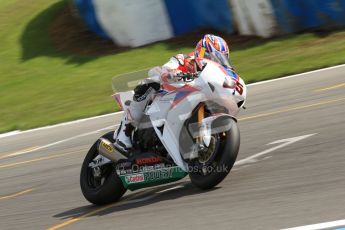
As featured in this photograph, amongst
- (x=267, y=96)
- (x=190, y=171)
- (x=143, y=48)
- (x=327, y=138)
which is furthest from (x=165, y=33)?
(x=190, y=171)

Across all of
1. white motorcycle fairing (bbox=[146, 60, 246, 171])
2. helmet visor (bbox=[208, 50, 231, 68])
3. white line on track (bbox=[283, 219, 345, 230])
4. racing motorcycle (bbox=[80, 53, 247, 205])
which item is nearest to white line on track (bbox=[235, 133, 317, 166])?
racing motorcycle (bbox=[80, 53, 247, 205])

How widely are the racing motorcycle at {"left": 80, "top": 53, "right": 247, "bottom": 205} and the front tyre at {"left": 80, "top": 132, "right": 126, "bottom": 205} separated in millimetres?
150

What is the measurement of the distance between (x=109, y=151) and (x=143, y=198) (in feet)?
2.26

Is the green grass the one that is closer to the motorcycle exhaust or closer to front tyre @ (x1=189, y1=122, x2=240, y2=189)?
the motorcycle exhaust

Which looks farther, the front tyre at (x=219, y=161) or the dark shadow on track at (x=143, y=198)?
the dark shadow on track at (x=143, y=198)

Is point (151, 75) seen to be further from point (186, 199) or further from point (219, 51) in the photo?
point (186, 199)

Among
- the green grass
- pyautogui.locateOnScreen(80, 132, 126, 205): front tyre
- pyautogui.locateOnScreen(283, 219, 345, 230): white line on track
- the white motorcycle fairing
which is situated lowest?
the green grass

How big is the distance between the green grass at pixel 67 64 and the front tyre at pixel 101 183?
32.8 ft

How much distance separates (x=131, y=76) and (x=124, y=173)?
3.69ft

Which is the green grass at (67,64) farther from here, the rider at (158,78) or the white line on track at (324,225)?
the white line on track at (324,225)

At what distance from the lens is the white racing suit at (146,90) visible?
296 inches

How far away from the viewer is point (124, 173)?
794cm

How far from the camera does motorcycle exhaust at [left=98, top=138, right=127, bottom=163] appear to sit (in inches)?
314

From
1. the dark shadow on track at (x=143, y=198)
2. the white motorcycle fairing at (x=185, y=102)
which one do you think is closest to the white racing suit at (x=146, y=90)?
the white motorcycle fairing at (x=185, y=102)
